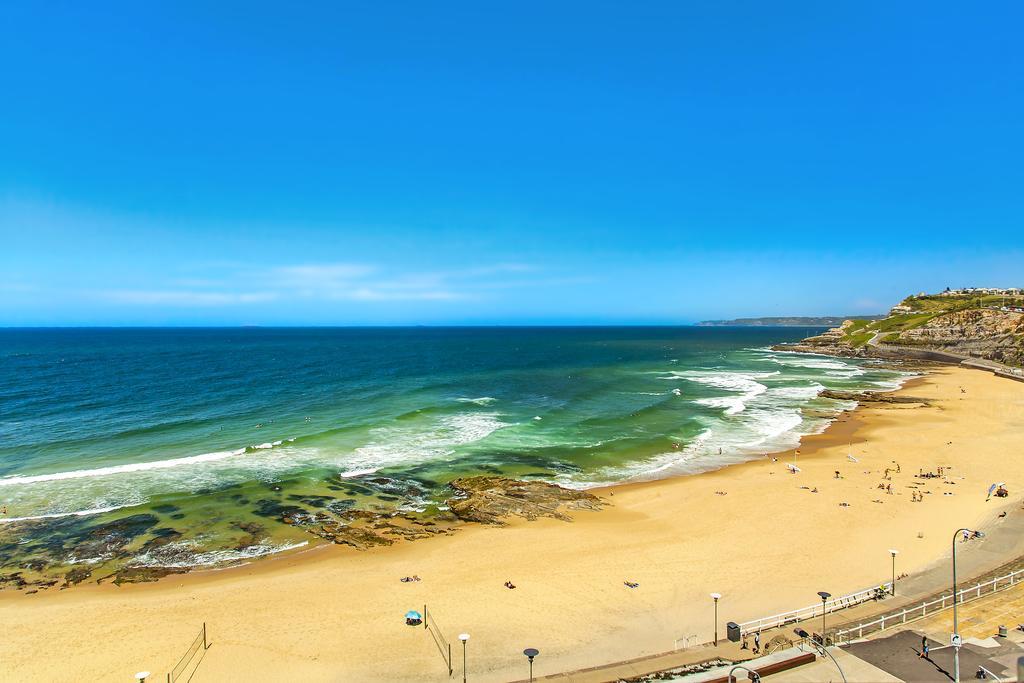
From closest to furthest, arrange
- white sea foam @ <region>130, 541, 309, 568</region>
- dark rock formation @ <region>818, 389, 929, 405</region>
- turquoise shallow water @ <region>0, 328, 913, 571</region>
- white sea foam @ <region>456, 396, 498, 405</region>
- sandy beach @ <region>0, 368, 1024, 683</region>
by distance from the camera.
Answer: sandy beach @ <region>0, 368, 1024, 683</region> < white sea foam @ <region>130, 541, 309, 568</region> < turquoise shallow water @ <region>0, 328, 913, 571</region> < dark rock formation @ <region>818, 389, 929, 405</region> < white sea foam @ <region>456, 396, 498, 405</region>

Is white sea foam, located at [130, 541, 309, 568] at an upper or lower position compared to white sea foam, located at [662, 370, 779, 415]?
lower

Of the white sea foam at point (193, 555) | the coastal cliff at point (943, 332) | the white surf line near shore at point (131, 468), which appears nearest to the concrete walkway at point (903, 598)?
the white sea foam at point (193, 555)

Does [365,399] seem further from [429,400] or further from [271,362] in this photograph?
[271,362]

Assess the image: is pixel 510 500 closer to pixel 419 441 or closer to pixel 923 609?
pixel 419 441

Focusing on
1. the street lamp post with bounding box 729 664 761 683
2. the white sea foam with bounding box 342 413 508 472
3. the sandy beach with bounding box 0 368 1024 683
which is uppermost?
the street lamp post with bounding box 729 664 761 683

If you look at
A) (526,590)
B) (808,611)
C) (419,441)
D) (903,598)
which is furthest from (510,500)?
(903,598)

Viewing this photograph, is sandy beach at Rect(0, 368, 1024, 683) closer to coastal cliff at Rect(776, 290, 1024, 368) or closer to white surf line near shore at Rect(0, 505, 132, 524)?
white surf line near shore at Rect(0, 505, 132, 524)

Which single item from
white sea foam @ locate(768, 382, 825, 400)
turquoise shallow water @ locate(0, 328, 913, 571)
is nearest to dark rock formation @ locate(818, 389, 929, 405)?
white sea foam @ locate(768, 382, 825, 400)
